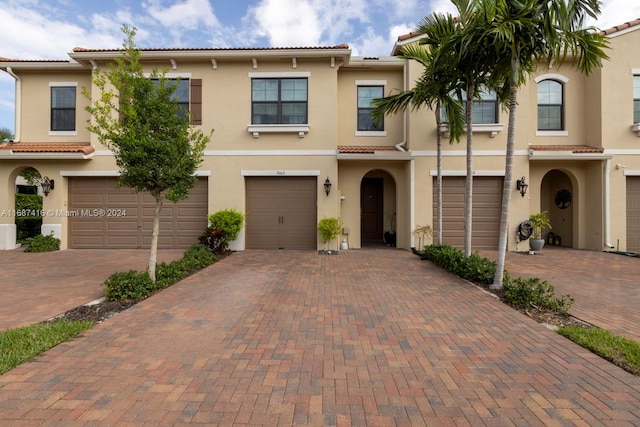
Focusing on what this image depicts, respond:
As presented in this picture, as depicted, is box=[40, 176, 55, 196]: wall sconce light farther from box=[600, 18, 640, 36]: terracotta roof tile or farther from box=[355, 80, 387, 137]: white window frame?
box=[600, 18, 640, 36]: terracotta roof tile

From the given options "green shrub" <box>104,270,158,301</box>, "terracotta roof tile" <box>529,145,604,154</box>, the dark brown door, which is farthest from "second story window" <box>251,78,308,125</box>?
"terracotta roof tile" <box>529,145,604,154</box>

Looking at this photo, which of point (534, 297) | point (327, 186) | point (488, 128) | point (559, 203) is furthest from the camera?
point (559, 203)

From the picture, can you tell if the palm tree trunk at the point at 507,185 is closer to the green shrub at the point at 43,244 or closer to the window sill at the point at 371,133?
the window sill at the point at 371,133

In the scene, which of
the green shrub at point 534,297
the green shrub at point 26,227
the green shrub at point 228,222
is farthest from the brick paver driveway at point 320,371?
the green shrub at point 26,227

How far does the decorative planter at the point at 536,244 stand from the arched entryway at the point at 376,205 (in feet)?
16.5

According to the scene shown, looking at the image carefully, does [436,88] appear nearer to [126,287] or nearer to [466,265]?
[466,265]

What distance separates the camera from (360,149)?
1130 centimetres

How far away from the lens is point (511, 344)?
388 centimetres

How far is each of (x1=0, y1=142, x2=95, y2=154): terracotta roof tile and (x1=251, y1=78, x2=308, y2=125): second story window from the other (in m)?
6.00

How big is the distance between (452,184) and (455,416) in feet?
33.3

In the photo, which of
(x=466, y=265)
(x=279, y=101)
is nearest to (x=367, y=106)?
(x=279, y=101)

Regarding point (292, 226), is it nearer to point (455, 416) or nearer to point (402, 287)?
point (402, 287)

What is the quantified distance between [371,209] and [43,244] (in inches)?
487

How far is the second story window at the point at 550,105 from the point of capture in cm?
1202
